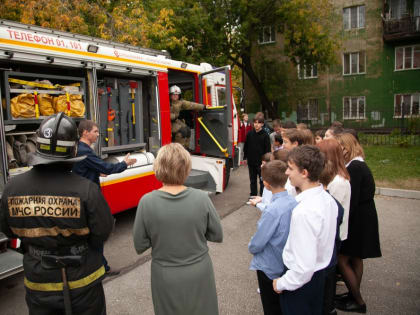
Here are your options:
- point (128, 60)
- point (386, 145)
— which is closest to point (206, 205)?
point (128, 60)

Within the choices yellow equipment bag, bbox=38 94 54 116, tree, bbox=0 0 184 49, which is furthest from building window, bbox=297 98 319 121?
yellow equipment bag, bbox=38 94 54 116

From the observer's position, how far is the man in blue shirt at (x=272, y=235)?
223 cm

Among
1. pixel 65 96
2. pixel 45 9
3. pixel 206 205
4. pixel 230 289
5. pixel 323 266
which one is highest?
pixel 45 9

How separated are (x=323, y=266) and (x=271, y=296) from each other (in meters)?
0.52

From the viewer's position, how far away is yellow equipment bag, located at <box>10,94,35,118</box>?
13.4 ft

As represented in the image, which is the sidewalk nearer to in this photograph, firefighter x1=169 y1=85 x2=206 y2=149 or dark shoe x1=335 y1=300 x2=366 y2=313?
dark shoe x1=335 y1=300 x2=366 y2=313

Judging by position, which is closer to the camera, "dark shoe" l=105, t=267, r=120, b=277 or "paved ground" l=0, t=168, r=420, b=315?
"paved ground" l=0, t=168, r=420, b=315

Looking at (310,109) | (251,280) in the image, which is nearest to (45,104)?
(251,280)

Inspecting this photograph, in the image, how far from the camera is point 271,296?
2.43m

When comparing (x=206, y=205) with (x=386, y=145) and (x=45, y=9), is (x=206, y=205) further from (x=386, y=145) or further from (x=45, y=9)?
(x=386, y=145)

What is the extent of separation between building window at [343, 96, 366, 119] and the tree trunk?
4.67 meters

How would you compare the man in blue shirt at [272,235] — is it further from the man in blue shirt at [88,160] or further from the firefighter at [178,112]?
the firefighter at [178,112]

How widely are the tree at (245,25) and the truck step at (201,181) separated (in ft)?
31.4

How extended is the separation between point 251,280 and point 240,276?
0.16 meters
